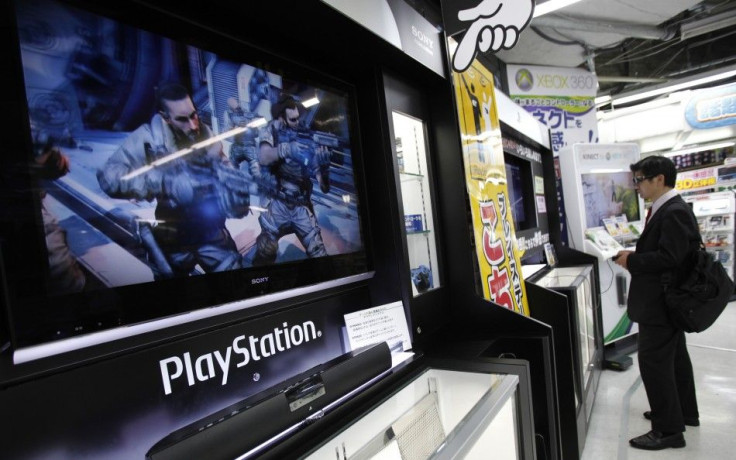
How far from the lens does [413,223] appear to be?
1748 millimetres

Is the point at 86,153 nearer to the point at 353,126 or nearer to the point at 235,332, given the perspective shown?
the point at 235,332

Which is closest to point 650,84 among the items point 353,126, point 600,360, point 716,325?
point 716,325

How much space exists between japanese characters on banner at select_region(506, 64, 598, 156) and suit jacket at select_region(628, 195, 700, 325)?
8.64 feet

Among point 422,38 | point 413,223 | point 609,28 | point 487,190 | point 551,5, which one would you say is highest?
point 609,28

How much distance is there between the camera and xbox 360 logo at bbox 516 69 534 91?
4826 millimetres

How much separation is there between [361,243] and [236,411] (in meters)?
0.76

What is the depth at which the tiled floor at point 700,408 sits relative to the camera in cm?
253

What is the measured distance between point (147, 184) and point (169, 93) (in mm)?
242

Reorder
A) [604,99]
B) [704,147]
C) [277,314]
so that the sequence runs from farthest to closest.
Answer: [704,147]
[604,99]
[277,314]

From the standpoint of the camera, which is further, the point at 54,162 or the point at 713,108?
the point at 713,108

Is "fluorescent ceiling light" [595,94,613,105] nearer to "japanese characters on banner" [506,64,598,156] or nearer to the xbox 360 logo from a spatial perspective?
"japanese characters on banner" [506,64,598,156]

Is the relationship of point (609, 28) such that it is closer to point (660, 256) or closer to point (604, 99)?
point (660, 256)

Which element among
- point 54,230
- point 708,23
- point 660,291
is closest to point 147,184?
point 54,230

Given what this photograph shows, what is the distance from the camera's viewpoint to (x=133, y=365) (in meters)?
0.90
